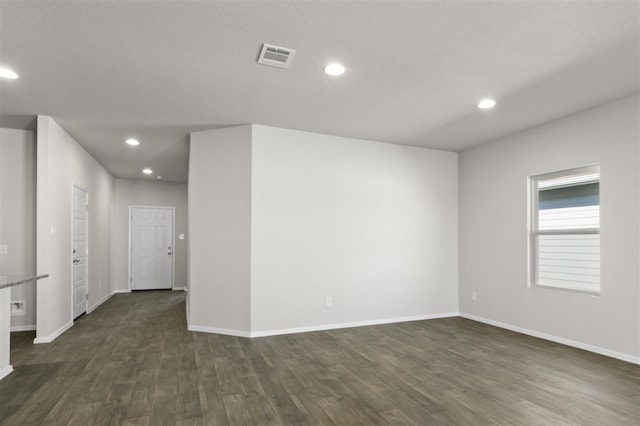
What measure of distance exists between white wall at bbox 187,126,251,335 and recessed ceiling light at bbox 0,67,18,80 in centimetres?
203

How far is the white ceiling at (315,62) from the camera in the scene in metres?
2.42

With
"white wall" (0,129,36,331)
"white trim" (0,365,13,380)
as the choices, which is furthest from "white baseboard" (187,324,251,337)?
"white wall" (0,129,36,331)

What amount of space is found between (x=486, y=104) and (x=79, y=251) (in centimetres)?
600

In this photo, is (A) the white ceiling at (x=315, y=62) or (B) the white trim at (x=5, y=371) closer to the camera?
(A) the white ceiling at (x=315, y=62)

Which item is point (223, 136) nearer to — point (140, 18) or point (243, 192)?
point (243, 192)

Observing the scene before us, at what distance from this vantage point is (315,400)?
9.36ft

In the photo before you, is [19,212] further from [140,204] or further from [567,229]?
[567,229]

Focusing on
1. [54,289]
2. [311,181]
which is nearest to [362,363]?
[311,181]

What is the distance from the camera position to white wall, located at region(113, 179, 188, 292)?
872cm

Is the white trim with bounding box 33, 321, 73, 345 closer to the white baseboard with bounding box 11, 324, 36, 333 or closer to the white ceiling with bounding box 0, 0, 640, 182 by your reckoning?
the white baseboard with bounding box 11, 324, 36, 333

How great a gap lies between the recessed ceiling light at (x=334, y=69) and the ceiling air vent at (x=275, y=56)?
0.34m

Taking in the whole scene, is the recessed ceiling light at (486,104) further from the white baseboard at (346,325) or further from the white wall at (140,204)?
the white wall at (140,204)

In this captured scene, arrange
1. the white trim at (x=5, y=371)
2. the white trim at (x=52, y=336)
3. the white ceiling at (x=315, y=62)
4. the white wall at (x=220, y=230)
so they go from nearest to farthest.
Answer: the white ceiling at (x=315, y=62), the white trim at (x=5, y=371), the white trim at (x=52, y=336), the white wall at (x=220, y=230)

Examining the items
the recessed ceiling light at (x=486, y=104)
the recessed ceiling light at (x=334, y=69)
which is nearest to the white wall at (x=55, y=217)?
the recessed ceiling light at (x=334, y=69)
